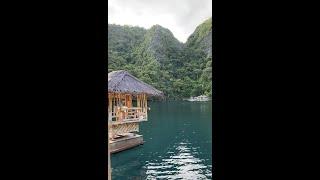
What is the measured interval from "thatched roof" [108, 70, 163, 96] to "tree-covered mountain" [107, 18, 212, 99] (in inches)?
649

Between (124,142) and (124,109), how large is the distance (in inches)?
59.9

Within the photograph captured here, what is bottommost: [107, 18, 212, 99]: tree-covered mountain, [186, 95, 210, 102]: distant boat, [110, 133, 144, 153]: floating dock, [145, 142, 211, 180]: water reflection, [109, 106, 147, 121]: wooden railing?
[145, 142, 211, 180]: water reflection

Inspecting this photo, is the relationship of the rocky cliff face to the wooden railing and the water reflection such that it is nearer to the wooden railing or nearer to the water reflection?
the water reflection

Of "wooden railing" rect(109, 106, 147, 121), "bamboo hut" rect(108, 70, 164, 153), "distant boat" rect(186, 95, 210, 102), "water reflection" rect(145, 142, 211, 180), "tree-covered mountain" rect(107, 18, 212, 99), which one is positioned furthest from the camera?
"distant boat" rect(186, 95, 210, 102)

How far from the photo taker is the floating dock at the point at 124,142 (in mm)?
15167

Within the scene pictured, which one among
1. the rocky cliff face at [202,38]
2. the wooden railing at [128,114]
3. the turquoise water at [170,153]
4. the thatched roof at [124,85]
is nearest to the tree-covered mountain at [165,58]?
the rocky cliff face at [202,38]

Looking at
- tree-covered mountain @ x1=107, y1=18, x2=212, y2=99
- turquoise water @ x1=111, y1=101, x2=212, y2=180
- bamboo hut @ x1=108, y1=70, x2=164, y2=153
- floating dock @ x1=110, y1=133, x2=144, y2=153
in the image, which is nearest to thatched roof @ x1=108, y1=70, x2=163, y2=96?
bamboo hut @ x1=108, y1=70, x2=164, y2=153

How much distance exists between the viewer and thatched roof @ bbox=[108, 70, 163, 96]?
14.3 metres

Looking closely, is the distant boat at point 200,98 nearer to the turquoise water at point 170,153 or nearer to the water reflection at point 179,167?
the turquoise water at point 170,153

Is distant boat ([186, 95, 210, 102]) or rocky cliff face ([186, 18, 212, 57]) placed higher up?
rocky cliff face ([186, 18, 212, 57])

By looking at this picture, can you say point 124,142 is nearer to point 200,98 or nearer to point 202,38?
point 200,98

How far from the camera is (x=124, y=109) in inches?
605
